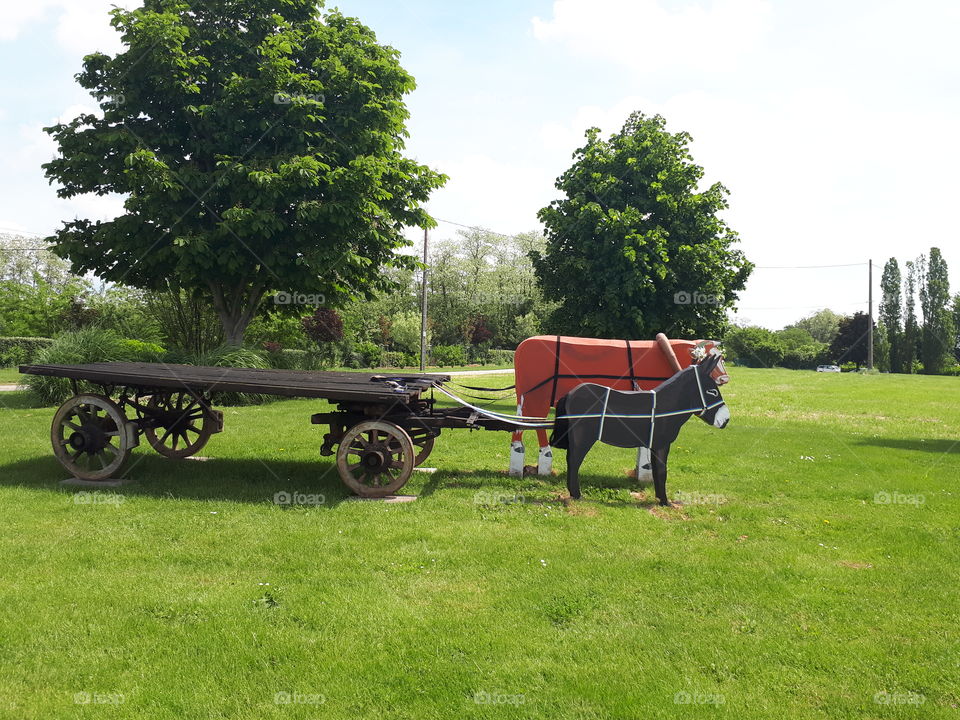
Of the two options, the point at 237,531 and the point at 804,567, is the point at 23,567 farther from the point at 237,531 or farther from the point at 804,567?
the point at 804,567

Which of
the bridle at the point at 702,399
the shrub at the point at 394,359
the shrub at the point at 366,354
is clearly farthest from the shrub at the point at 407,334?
the bridle at the point at 702,399

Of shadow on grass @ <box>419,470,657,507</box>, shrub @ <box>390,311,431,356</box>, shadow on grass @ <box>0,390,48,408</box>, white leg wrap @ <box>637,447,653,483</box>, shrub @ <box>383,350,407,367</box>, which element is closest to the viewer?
shadow on grass @ <box>419,470,657,507</box>

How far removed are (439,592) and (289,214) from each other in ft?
53.2

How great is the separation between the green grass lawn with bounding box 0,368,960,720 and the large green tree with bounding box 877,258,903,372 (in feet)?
240
